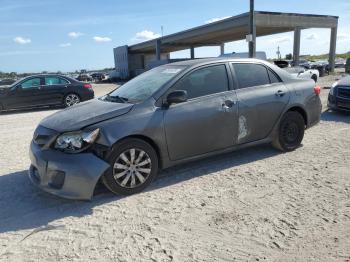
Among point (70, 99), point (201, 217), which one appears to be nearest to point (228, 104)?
point (201, 217)

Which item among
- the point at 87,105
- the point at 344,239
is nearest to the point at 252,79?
the point at 87,105

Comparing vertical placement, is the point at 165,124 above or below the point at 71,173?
above

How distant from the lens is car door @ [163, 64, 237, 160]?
4789mm

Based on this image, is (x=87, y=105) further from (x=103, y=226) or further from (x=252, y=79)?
(x=252, y=79)

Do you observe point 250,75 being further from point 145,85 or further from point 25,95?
point 25,95

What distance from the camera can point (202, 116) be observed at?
4.97m

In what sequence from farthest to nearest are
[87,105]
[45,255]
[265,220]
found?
1. [87,105]
2. [265,220]
3. [45,255]

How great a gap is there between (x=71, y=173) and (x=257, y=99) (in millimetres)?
3017

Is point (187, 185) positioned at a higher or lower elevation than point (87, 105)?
lower

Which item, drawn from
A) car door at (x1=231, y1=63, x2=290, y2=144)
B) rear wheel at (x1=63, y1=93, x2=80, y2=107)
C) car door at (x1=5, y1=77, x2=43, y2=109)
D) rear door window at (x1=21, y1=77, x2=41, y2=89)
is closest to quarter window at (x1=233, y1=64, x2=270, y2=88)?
car door at (x1=231, y1=63, x2=290, y2=144)

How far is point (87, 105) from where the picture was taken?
5.16 m

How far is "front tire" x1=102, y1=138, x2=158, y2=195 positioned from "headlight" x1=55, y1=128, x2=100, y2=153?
283 millimetres

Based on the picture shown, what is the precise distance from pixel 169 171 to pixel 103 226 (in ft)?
5.95

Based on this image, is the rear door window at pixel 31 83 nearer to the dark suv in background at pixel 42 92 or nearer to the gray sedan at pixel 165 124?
the dark suv in background at pixel 42 92
